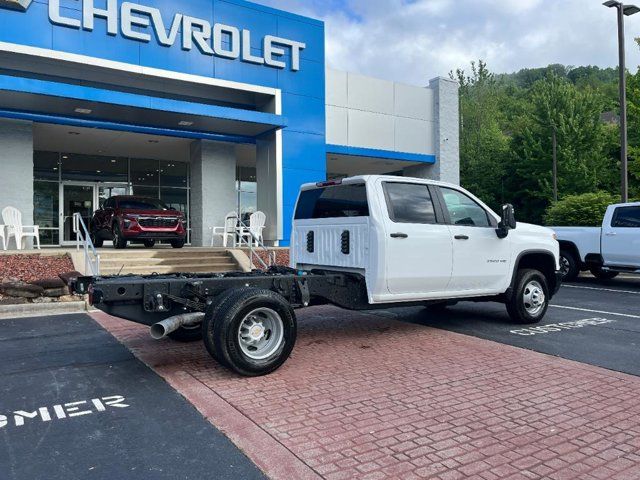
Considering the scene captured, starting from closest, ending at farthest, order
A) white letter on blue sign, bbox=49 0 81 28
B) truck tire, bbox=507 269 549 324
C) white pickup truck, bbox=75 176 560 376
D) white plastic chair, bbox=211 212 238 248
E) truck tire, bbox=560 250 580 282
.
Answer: white pickup truck, bbox=75 176 560 376 < truck tire, bbox=507 269 549 324 < white letter on blue sign, bbox=49 0 81 28 < truck tire, bbox=560 250 580 282 < white plastic chair, bbox=211 212 238 248

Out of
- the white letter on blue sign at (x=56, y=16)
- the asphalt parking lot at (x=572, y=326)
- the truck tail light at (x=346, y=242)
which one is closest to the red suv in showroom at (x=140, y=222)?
the white letter on blue sign at (x=56, y=16)

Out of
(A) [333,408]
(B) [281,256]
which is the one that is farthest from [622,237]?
(A) [333,408]

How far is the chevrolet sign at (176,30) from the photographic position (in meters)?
13.7

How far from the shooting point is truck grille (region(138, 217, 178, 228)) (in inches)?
572

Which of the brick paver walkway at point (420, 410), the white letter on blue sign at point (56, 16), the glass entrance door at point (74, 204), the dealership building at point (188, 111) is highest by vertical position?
the white letter on blue sign at point (56, 16)

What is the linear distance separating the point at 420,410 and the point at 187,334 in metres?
3.45

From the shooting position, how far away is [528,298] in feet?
25.6

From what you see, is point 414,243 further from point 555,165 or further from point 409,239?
point 555,165

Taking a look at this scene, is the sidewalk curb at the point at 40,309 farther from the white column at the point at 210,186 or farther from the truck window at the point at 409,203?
the white column at the point at 210,186

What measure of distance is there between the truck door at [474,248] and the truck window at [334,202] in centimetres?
125

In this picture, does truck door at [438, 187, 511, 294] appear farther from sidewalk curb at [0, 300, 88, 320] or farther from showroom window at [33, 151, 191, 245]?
showroom window at [33, 151, 191, 245]

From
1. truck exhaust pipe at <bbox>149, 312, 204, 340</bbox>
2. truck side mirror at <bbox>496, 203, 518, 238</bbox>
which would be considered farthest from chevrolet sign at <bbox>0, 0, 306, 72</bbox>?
truck exhaust pipe at <bbox>149, 312, 204, 340</bbox>

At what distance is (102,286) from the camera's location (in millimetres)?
4844

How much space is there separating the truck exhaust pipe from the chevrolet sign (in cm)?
1176
